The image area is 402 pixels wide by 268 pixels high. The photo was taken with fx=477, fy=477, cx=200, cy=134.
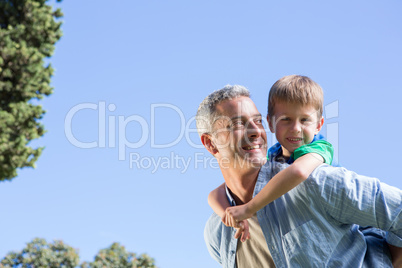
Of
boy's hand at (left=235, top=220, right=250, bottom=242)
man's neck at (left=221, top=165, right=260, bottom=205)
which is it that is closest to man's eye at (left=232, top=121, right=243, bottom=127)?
man's neck at (left=221, top=165, right=260, bottom=205)

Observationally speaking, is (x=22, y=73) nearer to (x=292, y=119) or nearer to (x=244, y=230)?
(x=292, y=119)

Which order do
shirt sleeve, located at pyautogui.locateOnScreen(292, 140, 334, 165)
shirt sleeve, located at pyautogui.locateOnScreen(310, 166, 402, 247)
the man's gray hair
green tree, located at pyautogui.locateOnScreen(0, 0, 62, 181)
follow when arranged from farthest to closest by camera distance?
green tree, located at pyautogui.locateOnScreen(0, 0, 62, 181) → the man's gray hair → shirt sleeve, located at pyautogui.locateOnScreen(292, 140, 334, 165) → shirt sleeve, located at pyautogui.locateOnScreen(310, 166, 402, 247)

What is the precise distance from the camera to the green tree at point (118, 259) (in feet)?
44.0

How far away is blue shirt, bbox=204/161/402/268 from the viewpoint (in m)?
2.34

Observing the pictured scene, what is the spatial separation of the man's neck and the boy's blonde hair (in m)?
0.58

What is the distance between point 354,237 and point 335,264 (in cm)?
20

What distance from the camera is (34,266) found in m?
13.4

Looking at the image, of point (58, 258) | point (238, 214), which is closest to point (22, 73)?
point (58, 258)

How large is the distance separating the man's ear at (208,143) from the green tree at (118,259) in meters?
10.9

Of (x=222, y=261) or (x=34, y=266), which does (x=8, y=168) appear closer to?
(x=34, y=266)

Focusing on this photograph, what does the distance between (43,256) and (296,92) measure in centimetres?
1203

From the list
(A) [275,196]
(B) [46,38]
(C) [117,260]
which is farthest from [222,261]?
(C) [117,260]

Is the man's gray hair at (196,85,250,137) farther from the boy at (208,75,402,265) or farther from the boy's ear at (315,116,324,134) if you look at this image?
the boy's ear at (315,116,324,134)

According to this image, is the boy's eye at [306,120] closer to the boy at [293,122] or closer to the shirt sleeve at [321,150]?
the boy at [293,122]
